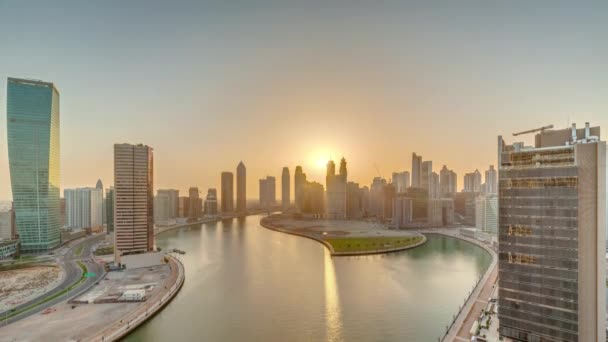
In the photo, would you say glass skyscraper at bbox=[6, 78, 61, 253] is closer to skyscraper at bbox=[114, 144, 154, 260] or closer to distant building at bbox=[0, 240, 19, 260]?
distant building at bbox=[0, 240, 19, 260]

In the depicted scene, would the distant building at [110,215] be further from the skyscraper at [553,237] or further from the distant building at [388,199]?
the distant building at [388,199]

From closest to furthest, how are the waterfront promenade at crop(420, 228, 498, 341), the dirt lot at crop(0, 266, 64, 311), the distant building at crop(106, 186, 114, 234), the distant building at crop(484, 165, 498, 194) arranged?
1. the waterfront promenade at crop(420, 228, 498, 341)
2. the dirt lot at crop(0, 266, 64, 311)
3. the distant building at crop(106, 186, 114, 234)
4. the distant building at crop(484, 165, 498, 194)

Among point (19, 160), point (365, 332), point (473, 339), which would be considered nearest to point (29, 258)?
point (19, 160)

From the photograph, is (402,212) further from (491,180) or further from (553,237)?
(553,237)

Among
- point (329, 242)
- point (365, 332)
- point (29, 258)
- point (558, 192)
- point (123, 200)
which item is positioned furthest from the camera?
point (329, 242)

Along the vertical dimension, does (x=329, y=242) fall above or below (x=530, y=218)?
below

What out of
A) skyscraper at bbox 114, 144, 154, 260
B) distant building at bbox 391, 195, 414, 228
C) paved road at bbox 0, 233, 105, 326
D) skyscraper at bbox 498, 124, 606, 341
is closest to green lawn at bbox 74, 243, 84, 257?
paved road at bbox 0, 233, 105, 326

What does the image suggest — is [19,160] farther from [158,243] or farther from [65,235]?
[158,243]

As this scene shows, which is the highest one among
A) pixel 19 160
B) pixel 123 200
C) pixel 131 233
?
pixel 19 160

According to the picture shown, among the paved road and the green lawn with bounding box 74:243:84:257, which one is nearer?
the paved road
